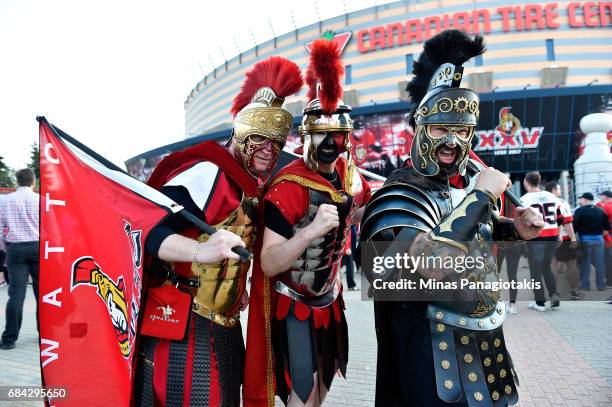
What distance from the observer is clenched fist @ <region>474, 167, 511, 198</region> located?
175 centimetres

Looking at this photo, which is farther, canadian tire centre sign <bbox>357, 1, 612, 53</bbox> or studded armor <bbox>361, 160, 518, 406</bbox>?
canadian tire centre sign <bbox>357, 1, 612, 53</bbox>

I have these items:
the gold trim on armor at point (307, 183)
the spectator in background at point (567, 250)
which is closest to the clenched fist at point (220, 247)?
the gold trim on armor at point (307, 183)

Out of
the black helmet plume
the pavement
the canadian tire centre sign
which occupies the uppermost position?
the canadian tire centre sign

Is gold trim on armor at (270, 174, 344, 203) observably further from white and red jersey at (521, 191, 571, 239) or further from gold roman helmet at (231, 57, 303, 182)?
white and red jersey at (521, 191, 571, 239)

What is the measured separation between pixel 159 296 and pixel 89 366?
1.53ft

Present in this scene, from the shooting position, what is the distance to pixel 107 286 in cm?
212

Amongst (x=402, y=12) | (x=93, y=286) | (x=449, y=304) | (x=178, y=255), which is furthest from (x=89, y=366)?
(x=402, y=12)

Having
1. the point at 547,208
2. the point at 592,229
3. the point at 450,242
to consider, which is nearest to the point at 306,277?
the point at 450,242

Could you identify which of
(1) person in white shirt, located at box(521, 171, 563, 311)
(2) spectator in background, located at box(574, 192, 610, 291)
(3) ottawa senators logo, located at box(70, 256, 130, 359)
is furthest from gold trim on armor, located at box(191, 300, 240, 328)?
(2) spectator in background, located at box(574, 192, 610, 291)

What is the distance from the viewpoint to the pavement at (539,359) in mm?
3699

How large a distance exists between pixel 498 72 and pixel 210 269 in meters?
29.8

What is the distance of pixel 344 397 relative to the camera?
12.5ft

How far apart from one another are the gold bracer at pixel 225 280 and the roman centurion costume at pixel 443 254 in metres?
0.67

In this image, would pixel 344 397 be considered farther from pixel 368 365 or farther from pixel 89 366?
pixel 89 366
